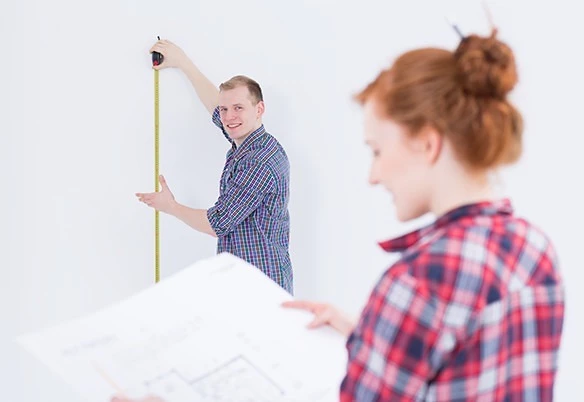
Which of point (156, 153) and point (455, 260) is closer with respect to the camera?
point (455, 260)

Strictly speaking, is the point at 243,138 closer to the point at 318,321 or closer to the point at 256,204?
the point at 256,204

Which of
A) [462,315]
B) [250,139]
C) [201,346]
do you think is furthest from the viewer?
[250,139]

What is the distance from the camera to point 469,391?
34.0 inches

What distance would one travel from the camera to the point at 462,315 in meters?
0.82

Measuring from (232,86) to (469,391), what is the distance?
1509 mm

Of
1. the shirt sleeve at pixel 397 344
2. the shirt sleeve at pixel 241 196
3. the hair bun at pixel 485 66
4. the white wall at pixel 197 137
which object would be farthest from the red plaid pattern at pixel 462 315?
the shirt sleeve at pixel 241 196

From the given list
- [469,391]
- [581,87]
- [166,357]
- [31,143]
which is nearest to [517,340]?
[469,391]

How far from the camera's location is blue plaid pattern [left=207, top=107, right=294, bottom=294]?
7.14 feet

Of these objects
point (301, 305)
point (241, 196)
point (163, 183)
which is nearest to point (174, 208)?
point (163, 183)

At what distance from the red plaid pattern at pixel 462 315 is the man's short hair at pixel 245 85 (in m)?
1.40

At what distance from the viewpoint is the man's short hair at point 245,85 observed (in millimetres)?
2227

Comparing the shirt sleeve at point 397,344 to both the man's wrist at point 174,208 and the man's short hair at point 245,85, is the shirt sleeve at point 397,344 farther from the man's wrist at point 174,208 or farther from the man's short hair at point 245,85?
the man's short hair at point 245,85

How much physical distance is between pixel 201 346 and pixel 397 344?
417 mm

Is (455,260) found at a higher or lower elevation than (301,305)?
higher
